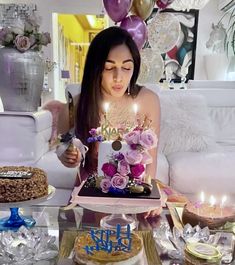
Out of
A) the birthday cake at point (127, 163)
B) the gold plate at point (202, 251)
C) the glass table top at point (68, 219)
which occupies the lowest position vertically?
the glass table top at point (68, 219)

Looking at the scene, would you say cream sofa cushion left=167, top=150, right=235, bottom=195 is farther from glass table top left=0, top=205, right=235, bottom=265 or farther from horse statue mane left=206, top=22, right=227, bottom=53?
horse statue mane left=206, top=22, right=227, bottom=53

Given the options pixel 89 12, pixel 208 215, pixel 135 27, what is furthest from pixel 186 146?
pixel 89 12

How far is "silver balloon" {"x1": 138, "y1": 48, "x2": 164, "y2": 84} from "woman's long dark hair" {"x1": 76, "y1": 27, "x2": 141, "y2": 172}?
1.30m

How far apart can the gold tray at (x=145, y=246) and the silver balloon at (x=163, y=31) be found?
2.31 metres

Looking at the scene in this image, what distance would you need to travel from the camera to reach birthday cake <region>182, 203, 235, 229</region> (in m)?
0.97

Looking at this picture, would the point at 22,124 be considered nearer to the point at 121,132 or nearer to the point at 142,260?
the point at 121,132

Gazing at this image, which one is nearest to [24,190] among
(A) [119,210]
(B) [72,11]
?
(A) [119,210]

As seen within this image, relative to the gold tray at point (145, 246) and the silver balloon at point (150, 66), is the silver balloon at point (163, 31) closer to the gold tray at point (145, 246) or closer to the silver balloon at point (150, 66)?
the silver balloon at point (150, 66)

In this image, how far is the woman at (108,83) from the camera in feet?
4.73

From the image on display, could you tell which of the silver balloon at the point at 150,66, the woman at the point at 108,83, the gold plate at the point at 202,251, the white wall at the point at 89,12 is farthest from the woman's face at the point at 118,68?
the white wall at the point at 89,12

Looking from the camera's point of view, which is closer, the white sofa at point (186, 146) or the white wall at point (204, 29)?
the white sofa at point (186, 146)

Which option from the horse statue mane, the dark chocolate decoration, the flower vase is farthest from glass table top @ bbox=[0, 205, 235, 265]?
the horse statue mane

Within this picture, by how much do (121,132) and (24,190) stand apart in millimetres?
312

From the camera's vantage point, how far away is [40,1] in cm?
472
